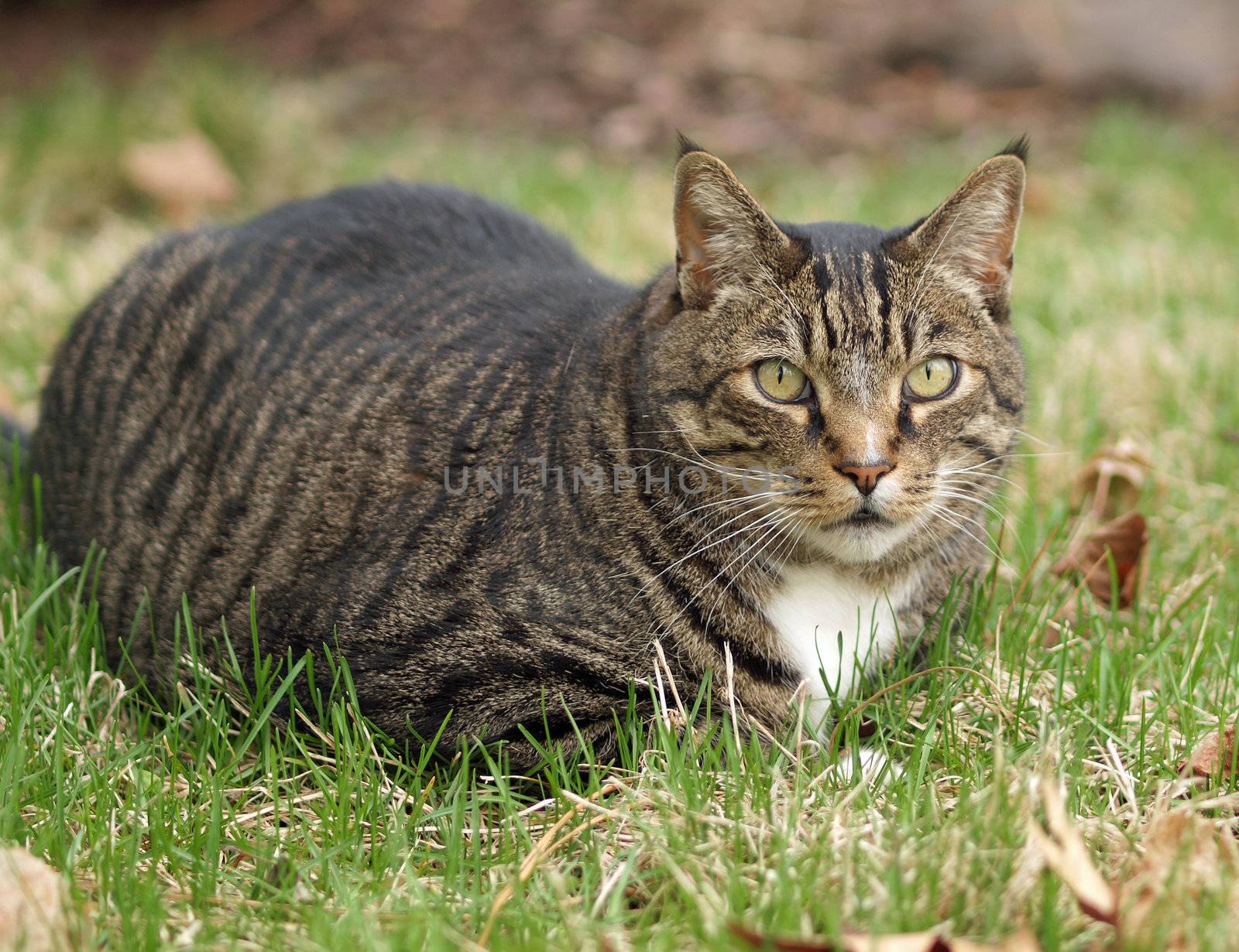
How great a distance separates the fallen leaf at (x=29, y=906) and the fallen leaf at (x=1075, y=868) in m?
1.25

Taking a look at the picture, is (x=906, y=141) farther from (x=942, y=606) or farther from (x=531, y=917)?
(x=531, y=917)

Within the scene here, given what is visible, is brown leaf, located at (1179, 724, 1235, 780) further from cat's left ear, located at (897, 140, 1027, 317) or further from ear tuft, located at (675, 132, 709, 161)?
ear tuft, located at (675, 132, 709, 161)

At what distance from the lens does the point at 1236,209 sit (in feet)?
17.1

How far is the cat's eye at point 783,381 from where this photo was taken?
211 cm

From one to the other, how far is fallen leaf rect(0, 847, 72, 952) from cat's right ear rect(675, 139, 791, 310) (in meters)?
1.35

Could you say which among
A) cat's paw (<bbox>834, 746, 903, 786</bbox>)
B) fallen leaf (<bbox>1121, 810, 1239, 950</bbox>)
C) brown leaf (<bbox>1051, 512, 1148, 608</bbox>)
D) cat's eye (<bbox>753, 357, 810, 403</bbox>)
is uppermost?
cat's eye (<bbox>753, 357, 810, 403</bbox>)

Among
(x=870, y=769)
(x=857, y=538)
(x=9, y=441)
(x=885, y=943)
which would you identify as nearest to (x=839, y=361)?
(x=857, y=538)

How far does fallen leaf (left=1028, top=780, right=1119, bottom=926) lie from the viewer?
148 cm

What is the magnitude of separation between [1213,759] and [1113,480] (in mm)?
1180

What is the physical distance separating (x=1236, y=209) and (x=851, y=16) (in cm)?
350

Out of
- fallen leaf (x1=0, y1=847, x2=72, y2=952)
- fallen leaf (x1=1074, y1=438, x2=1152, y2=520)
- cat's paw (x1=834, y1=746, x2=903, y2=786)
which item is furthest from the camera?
fallen leaf (x1=1074, y1=438, x2=1152, y2=520)

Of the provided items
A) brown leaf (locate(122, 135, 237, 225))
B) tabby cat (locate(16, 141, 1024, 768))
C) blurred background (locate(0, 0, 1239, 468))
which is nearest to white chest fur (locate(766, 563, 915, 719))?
tabby cat (locate(16, 141, 1024, 768))

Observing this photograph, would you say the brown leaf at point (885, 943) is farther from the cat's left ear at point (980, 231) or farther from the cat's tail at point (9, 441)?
the cat's tail at point (9, 441)

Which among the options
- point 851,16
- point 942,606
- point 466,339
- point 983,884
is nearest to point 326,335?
point 466,339
